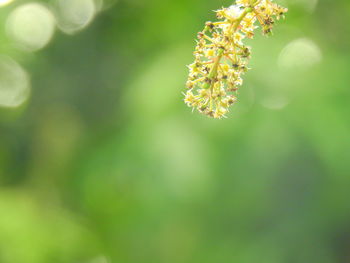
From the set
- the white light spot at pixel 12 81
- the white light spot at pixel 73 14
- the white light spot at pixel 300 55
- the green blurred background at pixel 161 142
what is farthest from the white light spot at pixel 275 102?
the white light spot at pixel 12 81

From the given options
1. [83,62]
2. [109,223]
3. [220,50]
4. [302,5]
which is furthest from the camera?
[83,62]

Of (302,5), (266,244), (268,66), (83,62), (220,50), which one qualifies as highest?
(83,62)

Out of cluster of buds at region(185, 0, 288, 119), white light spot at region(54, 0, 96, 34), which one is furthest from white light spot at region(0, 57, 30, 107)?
cluster of buds at region(185, 0, 288, 119)

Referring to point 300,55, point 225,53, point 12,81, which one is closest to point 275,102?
point 300,55

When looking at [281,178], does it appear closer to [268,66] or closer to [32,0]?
[268,66]

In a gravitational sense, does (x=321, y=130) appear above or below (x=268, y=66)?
below

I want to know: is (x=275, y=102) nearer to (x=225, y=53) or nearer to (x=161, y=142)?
(x=161, y=142)

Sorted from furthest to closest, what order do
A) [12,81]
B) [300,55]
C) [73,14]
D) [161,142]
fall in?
[12,81], [73,14], [300,55], [161,142]

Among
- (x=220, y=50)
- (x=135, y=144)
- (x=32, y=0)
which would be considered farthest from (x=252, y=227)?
(x=220, y=50)
